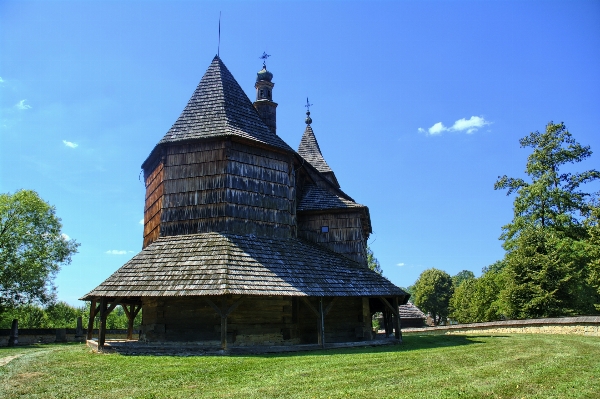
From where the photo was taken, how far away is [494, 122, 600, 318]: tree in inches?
947

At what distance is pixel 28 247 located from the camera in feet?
94.6

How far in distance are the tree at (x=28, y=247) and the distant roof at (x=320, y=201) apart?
19.1m

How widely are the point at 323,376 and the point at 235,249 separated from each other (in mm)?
6856

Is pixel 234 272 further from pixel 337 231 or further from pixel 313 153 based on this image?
pixel 313 153

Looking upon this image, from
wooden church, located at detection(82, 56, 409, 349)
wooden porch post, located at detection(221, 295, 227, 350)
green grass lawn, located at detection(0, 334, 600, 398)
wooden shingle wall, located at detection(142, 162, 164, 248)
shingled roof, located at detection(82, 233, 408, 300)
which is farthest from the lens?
wooden shingle wall, located at detection(142, 162, 164, 248)

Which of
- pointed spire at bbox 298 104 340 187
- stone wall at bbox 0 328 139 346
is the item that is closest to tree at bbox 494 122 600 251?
pointed spire at bbox 298 104 340 187

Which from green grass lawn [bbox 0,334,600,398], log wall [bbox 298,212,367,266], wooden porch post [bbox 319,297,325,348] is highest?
log wall [bbox 298,212,367,266]

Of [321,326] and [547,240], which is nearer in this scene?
[321,326]

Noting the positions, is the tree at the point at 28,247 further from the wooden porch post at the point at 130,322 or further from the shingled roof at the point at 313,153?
the shingled roof at the point at 313,153

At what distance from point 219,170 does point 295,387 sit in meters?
10.2

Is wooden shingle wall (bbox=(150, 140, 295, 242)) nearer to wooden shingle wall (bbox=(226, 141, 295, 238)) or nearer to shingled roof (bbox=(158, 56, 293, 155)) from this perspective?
wooden shingle wall (bbox=(226, 141, 295, 238))

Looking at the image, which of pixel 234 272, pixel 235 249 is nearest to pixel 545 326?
pixel 235 249

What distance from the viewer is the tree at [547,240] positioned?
78.9ft

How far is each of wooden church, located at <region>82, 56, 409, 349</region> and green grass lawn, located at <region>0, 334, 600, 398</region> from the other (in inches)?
95.8
